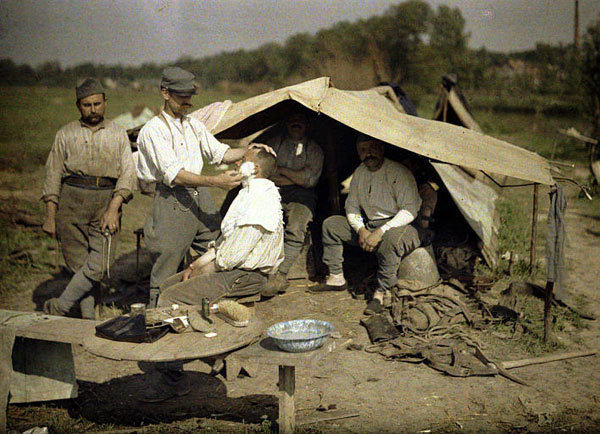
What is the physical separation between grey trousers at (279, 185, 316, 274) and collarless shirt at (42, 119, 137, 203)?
1.64 m

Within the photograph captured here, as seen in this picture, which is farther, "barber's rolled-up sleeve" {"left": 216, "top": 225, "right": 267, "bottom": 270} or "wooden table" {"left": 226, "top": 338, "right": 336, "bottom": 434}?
"barber's rolled-up sleeve" {"left": 216, "top": 225, "right": 267, "bottom": 270}

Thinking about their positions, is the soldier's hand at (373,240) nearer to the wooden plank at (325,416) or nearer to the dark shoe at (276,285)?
the dark shoe at (276,285)

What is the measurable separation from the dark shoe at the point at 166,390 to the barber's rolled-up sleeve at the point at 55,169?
2.04 m

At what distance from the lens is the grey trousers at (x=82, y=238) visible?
5.64m

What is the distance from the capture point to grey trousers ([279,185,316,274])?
6449 millimetres

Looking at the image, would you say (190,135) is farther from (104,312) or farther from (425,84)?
(425,84)

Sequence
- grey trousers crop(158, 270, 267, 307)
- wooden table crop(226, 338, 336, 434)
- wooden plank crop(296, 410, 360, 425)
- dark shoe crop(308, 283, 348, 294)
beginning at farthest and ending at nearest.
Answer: dark shoe crop(308, 283, 348, 294) < grey trousers crop(158, 270, 267, 307) < wooden plank crop(296, 410, 360, 425) < wooden table crop(226, 338, 336, 434)

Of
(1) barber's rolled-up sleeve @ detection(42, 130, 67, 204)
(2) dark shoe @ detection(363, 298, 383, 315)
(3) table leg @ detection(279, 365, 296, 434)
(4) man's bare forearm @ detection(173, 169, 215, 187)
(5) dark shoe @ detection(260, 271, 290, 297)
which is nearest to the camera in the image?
(3) table leg @ detection(279, 365, 296, 434)

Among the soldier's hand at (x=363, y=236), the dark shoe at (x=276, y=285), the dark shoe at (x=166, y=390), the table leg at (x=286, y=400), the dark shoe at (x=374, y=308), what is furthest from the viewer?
the dark shoe at (x=276, y=285)

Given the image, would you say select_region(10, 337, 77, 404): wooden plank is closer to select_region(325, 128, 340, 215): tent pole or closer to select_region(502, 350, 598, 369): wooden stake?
select_region(502, 350, 598, 369): wooden stake

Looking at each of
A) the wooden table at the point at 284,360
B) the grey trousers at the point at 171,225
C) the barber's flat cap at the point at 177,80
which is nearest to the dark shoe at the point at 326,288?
the grey trousers at the point at 171,225

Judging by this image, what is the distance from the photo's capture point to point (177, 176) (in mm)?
4578

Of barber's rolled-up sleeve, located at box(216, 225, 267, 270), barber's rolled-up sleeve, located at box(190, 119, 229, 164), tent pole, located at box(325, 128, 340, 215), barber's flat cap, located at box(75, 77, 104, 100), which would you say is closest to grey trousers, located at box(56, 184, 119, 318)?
barber's flat cap, located at box(75, 77, 104, 100)

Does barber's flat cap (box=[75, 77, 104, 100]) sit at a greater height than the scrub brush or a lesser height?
greater
